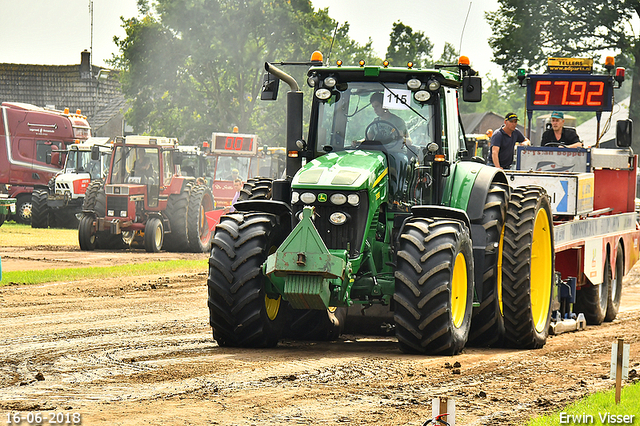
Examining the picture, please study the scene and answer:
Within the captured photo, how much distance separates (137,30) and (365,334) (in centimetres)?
4248

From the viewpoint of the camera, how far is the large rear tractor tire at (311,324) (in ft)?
32.2

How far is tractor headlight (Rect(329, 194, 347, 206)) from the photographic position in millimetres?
8367

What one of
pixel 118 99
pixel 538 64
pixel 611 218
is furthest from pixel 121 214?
pixel 118 99

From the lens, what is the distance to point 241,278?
850cm

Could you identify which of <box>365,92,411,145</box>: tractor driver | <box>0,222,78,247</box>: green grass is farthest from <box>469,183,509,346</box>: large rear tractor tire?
<box>0,222,78,247</box>: green grass

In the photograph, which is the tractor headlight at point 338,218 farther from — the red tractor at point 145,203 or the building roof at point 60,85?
the building roof at point 60,85

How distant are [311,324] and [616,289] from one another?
Result: 6272 millimetres

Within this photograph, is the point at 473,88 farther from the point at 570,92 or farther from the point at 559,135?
the point at 570,92

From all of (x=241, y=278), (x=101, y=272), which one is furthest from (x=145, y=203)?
(x=241, y=278)

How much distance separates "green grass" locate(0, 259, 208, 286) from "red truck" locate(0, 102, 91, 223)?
14861 millimetres

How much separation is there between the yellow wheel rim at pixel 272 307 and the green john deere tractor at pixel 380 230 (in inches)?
0.5

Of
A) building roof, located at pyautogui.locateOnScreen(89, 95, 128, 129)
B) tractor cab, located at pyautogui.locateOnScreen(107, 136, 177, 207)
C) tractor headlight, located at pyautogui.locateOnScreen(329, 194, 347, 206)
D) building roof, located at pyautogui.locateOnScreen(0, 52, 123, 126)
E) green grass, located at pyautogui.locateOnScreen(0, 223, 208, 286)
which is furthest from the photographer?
building roof, located at pyautogui.locateOnScreen(89, 95, 128, 129)

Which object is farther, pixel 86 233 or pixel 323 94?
pixel 86 233

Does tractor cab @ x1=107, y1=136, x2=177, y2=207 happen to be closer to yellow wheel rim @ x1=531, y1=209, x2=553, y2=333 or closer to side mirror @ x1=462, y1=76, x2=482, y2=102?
yellow wheel rim @ x1=531, y1=209, x2=553, y2=333
